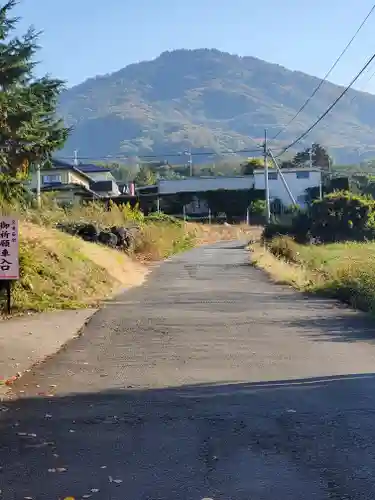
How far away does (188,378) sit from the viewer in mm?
8898

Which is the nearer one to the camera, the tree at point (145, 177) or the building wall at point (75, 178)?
the building wall at point (75, 178)

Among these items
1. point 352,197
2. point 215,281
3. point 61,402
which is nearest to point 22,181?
point 61,402

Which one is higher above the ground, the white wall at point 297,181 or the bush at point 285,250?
the white wall at point 297,181

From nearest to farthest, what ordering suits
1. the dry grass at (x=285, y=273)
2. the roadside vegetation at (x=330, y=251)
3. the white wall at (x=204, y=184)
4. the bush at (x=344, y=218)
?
the roadside vegetation at (x=330, y=251) < the dry grass at (x=285, y=273) < the bush at (x=344, y=218) < the white wall at (x=204, y=184)

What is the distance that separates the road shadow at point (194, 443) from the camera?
4945mm

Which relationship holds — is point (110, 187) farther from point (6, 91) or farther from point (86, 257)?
point (6, 91)

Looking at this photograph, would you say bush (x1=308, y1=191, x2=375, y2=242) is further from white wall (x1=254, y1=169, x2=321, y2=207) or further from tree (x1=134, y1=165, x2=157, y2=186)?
tree (x1=134, y1=165, x2=157, y2=186)

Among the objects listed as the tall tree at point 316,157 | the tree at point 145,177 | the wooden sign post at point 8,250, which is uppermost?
the tall tree at point 316,157

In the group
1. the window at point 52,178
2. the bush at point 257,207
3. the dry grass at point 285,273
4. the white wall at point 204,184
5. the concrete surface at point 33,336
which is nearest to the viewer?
the concrete surface at point 33,336

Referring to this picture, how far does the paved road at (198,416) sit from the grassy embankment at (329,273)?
11.8ft

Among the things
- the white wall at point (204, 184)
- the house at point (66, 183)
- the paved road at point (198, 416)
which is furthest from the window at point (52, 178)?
the paved road at point (198, 416)

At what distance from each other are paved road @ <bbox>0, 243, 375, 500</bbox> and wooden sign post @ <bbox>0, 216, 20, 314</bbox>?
232cm

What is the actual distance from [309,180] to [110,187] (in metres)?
22.4

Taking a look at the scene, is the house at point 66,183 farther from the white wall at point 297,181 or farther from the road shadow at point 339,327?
the road shadow at point 339,327
